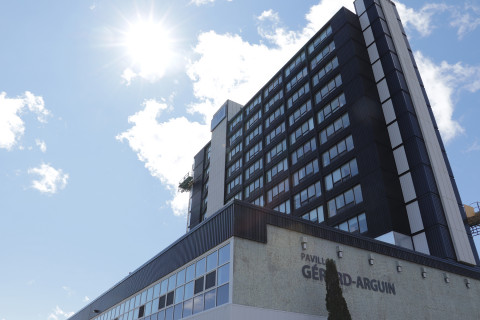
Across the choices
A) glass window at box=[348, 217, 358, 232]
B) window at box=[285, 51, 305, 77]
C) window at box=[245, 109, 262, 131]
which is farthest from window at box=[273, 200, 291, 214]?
window at box=[285, 51, 305, 77]

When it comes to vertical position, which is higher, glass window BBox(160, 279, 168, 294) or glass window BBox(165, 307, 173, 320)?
glass window BBox(160, 279, 168, 294)

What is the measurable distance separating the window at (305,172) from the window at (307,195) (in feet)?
4.90

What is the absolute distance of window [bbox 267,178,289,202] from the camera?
49.9m

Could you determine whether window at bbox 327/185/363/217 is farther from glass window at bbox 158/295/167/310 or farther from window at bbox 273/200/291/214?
glass window at bbox 158/295/167/310

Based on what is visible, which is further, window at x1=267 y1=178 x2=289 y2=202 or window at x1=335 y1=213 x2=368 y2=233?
window at x1=267 y1=178 x2=289 y2=202

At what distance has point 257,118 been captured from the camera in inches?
2421

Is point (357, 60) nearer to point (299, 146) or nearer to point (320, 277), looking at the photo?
point (299, 146)

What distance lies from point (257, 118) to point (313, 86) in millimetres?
12942

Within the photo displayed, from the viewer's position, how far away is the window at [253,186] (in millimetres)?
55284

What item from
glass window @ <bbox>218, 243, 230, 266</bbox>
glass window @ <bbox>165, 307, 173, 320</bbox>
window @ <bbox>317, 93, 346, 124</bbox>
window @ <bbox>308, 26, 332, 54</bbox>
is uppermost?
window @ <bbox>308, 26, 332, 54</bbox>

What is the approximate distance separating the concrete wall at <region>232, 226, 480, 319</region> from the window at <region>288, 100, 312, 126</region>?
27.8m

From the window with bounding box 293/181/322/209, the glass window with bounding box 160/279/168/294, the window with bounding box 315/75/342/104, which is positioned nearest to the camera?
the glass window with bounding box 160/279/168/294

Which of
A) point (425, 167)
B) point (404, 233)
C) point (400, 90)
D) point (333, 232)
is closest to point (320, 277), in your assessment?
point (333, 232)

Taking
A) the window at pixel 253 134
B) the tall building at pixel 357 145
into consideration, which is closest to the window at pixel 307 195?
the tall building at pixel 357 145
